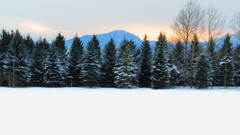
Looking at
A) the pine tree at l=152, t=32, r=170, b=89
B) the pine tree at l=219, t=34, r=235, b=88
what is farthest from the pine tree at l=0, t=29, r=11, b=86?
the pine tree at l=219, t=34, r=235, b=88

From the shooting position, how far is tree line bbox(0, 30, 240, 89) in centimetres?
2375

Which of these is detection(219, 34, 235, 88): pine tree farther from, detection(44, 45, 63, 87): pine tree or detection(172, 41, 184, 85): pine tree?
detection(44, 45, 63, 87): pine tree

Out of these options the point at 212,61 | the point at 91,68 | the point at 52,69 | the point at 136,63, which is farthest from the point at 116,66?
the point at 212,61

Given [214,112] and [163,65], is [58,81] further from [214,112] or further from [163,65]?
[214,112]

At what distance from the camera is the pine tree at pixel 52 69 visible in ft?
80.9

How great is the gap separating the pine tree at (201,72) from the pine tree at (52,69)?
21739 millimetres

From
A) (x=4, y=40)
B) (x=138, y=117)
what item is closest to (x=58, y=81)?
(x=4, y=40)

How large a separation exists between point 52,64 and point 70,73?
3.76 metres

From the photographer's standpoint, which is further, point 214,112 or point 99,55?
point 99,55

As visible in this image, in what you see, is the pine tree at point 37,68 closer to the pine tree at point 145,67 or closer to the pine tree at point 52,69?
the pine tree at point 52,69

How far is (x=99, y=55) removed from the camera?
27.5 meters

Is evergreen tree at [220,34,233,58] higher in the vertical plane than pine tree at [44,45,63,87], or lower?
higher

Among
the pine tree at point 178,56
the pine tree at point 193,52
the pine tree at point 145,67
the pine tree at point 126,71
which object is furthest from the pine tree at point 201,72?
the pine tree at point 126,71

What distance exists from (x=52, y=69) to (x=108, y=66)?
9.10 meters
